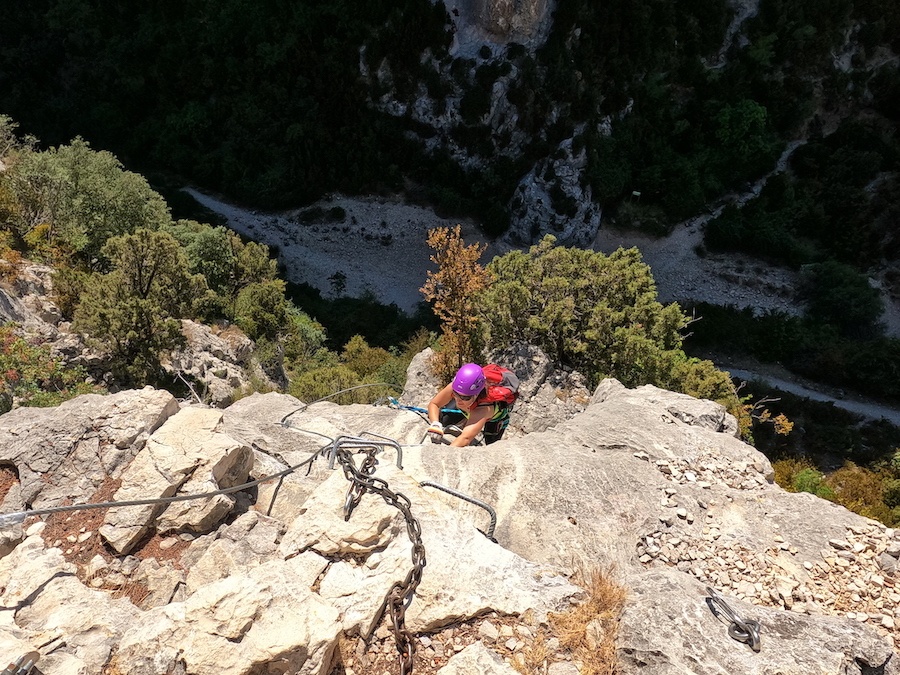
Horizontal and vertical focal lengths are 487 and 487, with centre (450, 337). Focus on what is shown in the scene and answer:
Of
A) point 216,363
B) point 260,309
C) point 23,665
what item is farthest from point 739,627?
point 260,309

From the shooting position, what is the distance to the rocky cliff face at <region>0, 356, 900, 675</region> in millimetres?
4594

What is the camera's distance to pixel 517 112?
107 ft

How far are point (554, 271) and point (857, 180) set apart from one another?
99.8 ft

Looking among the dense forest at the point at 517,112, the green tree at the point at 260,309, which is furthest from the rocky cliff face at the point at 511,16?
the green tree at the point at 260,309

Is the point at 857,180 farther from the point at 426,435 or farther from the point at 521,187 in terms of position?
the point at 426,435

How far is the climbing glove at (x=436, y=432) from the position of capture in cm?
926

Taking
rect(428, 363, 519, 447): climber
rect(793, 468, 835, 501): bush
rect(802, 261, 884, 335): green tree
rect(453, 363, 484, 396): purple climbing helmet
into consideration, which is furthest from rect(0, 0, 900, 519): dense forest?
rect(453, 363, 484, 396): purple climbing helmet

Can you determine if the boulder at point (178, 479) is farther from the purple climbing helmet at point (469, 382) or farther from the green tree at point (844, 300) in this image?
the green tree at point (844, 300)

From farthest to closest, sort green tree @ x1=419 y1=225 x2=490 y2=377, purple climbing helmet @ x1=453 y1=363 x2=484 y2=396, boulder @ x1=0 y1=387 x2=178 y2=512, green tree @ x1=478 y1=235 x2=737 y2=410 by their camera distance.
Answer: green tree @ x1=419 y1=225 x2=490 y2=377 < green tree @ x1=478 y1=235 x2=737 y2=410 < purple climbing helmet @ x1=453 y1=363 x2=484 y2=396 < boulder @ x1=0 y1=387 x2=178 y2=512

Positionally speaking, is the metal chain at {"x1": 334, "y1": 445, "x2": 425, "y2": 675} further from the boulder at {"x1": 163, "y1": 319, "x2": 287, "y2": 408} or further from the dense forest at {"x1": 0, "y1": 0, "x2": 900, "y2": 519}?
the dense forest at {"x1": 0, "y1": 0, "x2": 900, "y2": 519}

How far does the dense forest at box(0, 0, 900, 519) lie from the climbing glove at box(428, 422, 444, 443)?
772 inches

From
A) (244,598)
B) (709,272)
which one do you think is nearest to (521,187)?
(709,272)

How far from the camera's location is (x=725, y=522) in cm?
688

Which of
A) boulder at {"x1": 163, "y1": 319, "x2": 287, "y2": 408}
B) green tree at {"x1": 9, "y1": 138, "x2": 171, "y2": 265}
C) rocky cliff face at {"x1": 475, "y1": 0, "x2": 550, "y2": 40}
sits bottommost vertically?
boulder at {"x1": 163, "y1": 319, "x2": 287, "y2": 408}
